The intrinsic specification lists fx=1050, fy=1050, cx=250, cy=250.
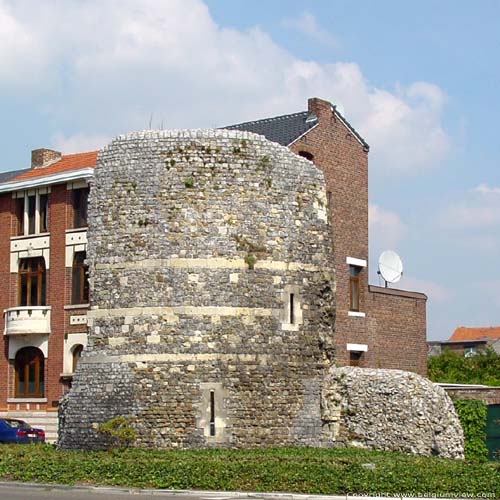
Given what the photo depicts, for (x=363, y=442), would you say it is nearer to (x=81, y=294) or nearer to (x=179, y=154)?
(x=179, y=154)

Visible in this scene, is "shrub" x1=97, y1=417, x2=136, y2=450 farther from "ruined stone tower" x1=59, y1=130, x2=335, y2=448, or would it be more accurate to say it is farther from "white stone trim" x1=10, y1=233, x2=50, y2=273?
"white stone trim" x1=10, y1=233, x2=50, y2=273

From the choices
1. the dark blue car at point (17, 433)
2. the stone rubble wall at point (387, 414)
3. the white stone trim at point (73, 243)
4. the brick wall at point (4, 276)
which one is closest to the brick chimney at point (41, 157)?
the brick wall at point (4, 276)

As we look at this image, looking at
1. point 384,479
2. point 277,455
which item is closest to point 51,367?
point 277,455

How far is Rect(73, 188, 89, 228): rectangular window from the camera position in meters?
42.5

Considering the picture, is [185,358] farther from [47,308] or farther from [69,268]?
[47,308]

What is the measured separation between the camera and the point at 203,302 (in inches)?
976

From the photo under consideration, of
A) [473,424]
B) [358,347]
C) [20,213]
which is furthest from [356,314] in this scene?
[20,213]

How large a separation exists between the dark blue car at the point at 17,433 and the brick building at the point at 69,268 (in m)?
3.55

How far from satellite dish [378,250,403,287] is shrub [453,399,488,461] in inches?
524

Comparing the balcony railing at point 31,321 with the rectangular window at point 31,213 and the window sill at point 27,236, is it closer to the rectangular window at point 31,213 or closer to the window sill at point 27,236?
the window sill at point 27,236

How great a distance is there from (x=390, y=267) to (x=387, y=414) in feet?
64.6

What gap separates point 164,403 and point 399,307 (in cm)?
2416

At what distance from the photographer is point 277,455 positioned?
22.6 meters

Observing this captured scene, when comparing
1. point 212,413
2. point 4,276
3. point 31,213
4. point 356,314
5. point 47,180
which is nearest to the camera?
point 212,413
